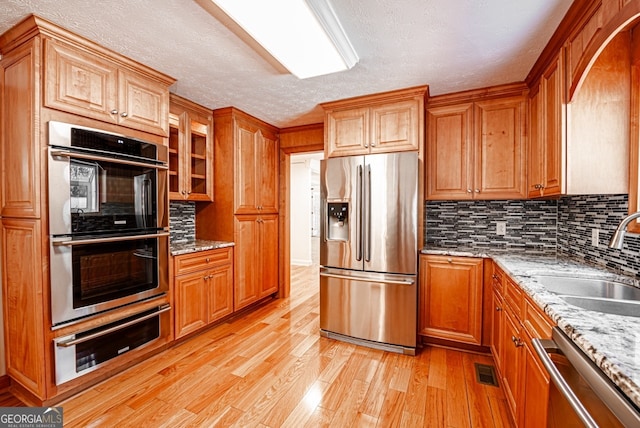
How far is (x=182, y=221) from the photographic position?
3.31 metres

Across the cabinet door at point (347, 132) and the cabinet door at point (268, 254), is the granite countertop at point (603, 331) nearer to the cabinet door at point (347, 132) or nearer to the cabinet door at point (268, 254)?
the cabinet door at point (347, 132)

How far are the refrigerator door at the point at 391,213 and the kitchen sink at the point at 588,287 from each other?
1.02 m

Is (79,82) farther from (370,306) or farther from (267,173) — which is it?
(370,306)

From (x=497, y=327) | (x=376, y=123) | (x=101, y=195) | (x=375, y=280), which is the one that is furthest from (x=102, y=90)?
(x=497, y=327)

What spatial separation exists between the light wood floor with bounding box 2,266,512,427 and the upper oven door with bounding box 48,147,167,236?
3.74ft

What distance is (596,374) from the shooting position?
77cm

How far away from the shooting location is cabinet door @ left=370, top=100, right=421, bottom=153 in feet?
8.68

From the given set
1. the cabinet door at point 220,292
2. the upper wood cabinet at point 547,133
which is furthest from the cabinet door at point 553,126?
the cabinet door at point 220,292

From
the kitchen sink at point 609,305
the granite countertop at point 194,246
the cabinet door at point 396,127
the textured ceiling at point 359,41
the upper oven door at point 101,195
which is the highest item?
the textured ceiling at point 359,41

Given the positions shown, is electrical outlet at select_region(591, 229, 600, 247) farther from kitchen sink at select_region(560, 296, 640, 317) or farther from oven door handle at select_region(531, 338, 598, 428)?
oven door handle at select_region(531, 338, 598, 428)

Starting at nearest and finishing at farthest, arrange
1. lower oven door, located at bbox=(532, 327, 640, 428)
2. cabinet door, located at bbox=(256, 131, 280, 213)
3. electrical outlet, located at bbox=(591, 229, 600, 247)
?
lower oven door, located at bbox=(532, 327, 640, 428), electrical outlet, located at bbox=(591, 229, 600, 247), cabinet door, located at bbox=(256, 131, 280, 213)

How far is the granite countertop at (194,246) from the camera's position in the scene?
2.65 metres

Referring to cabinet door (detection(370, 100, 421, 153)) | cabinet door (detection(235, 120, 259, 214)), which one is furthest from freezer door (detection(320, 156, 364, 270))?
cabinet door (detection(235, 120, 259, 214))

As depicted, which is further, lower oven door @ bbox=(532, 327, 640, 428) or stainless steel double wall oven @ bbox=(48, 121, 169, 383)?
stainless steel double wall oven @ bbox=(48, 121, 169, 383)
